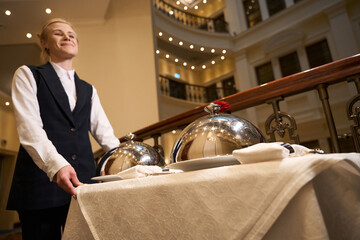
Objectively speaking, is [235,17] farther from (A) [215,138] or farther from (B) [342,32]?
(A) [215,138]

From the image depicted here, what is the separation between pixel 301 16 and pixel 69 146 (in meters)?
7.29

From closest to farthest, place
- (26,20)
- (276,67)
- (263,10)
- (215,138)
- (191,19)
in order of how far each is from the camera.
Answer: (215,138), (26,20), (276,67), (191,19), (263,10)

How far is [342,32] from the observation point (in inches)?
209

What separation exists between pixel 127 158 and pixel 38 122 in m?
0.43

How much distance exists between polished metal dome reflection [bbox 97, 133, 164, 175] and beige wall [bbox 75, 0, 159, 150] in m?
1.85

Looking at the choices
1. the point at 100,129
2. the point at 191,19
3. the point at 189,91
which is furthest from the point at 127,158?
the point at 189,91

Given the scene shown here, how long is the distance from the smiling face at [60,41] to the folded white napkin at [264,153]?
1.15 meters

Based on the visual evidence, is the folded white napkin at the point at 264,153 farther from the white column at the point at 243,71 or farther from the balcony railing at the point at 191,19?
the white column at the point at 243,71

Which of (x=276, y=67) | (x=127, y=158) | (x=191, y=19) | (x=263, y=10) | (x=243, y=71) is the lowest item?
(x=127, y=158)

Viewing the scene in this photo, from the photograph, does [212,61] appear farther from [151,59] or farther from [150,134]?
[150,134]

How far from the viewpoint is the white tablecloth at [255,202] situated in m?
0.33

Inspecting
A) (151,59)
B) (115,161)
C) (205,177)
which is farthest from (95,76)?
(205,177)

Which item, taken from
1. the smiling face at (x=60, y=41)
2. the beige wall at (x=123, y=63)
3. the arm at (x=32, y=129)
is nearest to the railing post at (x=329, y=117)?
the arm at (x=32, y=129)

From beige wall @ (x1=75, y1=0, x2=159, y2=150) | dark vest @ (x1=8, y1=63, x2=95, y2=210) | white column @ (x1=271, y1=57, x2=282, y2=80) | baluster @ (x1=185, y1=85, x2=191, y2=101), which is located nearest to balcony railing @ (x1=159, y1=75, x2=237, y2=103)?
baluster @ (x1=185, y1=85, x2=191, y2=101)
